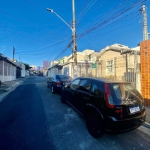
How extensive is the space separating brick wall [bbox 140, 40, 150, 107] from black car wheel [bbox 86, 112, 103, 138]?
151 inches

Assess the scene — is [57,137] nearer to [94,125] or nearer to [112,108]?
[94,125]

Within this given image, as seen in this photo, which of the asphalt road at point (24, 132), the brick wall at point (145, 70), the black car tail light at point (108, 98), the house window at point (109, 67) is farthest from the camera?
the house window at point (109, 67)

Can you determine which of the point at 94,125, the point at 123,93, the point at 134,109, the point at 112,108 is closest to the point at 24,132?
the point at 94,125

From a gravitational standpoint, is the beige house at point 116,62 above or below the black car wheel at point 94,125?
above

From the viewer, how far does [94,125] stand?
9.90 ft

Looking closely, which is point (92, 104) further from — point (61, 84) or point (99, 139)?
point (61, 84)

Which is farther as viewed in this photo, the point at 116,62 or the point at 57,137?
the point at 116,62

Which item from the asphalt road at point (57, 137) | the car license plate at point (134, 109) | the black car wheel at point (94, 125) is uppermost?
the car license plate at point (134, 109)

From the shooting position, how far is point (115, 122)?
8.55ft

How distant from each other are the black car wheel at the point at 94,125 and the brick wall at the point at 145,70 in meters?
3.84

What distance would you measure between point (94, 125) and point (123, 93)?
122cm

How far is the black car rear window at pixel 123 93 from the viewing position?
2763 mm

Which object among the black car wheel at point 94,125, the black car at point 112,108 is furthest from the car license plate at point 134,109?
the black car wheel at point 94,125

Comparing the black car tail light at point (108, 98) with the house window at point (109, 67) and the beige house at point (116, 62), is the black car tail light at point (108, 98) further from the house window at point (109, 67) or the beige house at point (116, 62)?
the house window at point (109, 67)
